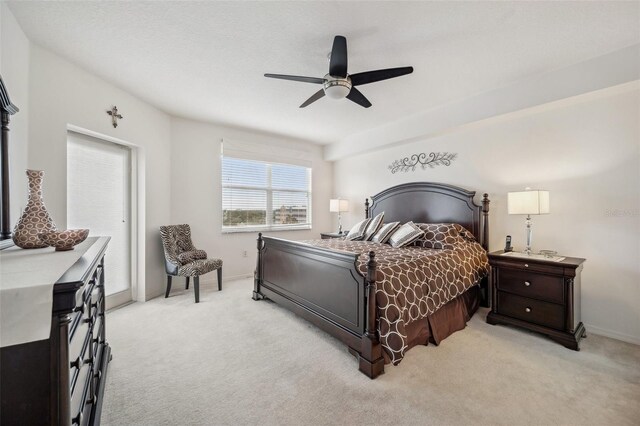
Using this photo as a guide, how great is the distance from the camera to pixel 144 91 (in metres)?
3.13

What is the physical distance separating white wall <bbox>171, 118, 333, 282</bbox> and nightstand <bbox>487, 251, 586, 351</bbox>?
12.1 ft

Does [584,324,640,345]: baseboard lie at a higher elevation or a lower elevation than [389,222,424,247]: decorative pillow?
lower

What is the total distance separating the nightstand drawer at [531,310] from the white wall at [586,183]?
63 cm

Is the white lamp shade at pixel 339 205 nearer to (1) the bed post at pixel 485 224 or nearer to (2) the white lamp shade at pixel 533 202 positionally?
(1) the bed post at pixel 485 224

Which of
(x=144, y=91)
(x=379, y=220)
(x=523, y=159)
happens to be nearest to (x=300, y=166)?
(x=379, y=220)

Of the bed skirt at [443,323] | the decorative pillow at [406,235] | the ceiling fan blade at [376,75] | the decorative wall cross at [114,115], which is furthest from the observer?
the decorative pillow at [406,235]

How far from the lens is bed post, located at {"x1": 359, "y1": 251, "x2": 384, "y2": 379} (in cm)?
189

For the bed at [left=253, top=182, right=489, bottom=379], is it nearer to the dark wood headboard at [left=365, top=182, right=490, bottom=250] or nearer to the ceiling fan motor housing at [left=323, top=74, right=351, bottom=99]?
the dark wood headboard at [left=365, top=182, right=490, bottom=250]

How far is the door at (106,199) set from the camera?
2787mm

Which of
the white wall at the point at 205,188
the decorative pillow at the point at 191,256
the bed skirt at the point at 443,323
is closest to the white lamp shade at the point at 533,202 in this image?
the bed skirt at the point at 443,323

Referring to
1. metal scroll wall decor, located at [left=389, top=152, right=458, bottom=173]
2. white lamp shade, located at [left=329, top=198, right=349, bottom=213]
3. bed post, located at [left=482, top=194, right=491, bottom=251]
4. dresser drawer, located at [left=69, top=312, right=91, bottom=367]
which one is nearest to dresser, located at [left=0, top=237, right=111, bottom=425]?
dresser drawer, located at [left=69, top=312, right=91, bottom=367]

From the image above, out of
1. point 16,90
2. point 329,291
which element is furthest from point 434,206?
point 16,90

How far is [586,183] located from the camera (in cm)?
266

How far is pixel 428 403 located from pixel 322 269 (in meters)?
1.25
